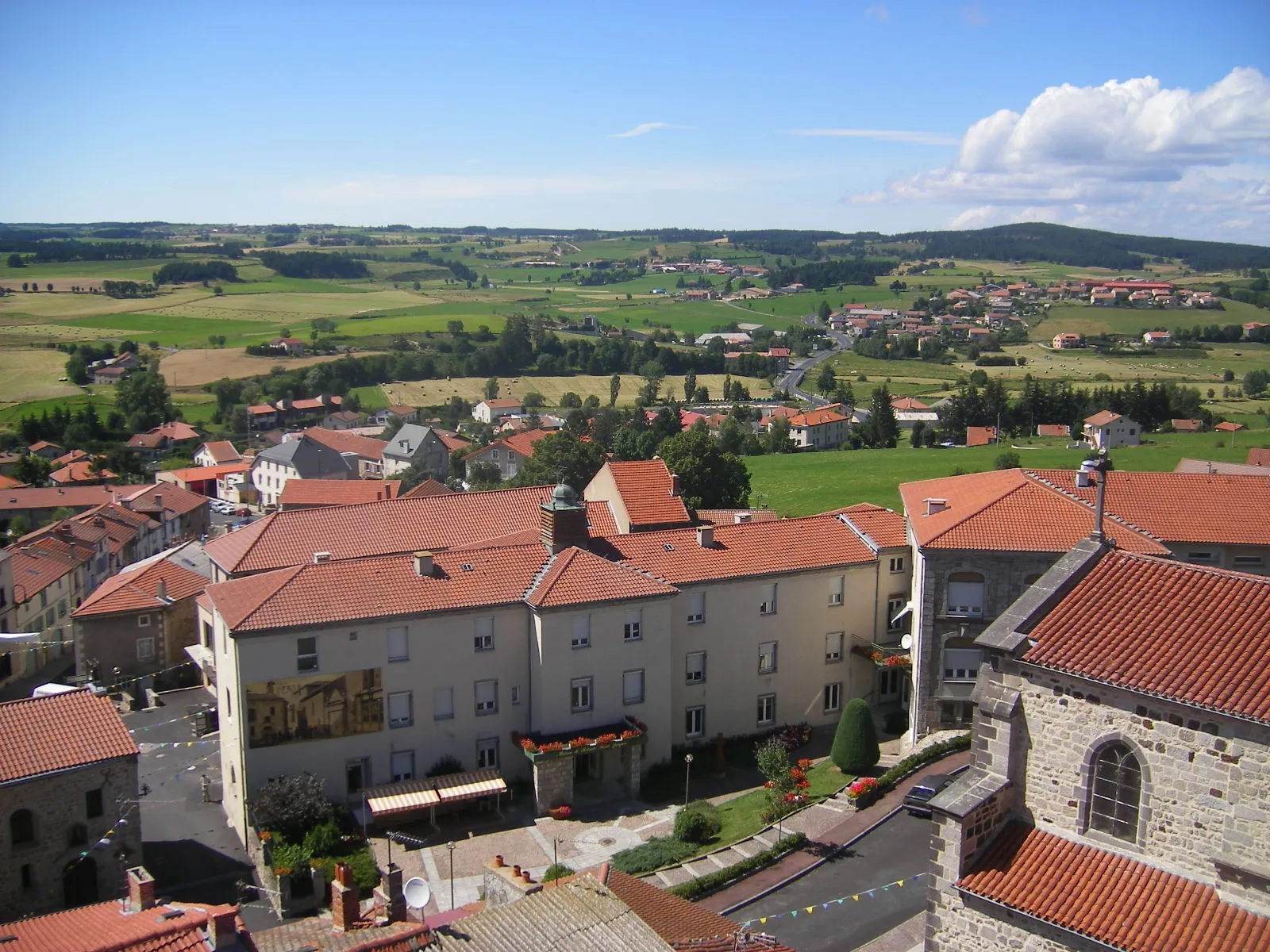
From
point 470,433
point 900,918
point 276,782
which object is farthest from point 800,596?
point 470,433

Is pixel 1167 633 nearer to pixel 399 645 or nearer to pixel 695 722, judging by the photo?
pixel 695 722

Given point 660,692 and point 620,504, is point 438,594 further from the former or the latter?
point 620,504

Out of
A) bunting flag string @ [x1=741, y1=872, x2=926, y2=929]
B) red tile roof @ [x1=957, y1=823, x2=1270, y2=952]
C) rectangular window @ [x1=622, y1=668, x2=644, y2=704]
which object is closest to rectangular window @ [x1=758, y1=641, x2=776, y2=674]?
rectangular window @ [x1=622, y1=668, x2=644, y2=704]

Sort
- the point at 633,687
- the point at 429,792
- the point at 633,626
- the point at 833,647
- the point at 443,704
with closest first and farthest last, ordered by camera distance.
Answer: the point at 429,792, the point at 443,704, the point at 633,626, the point at 633,687, the point at 833,647

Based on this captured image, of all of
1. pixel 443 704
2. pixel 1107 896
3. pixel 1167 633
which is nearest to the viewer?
pixel 1107 896

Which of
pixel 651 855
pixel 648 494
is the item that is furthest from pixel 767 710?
pixel 648 494

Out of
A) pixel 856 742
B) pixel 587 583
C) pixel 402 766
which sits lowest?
pixel 402 766

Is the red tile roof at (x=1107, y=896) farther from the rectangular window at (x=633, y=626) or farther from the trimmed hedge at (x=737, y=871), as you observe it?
the rectangular window at (x=633, y=626)
